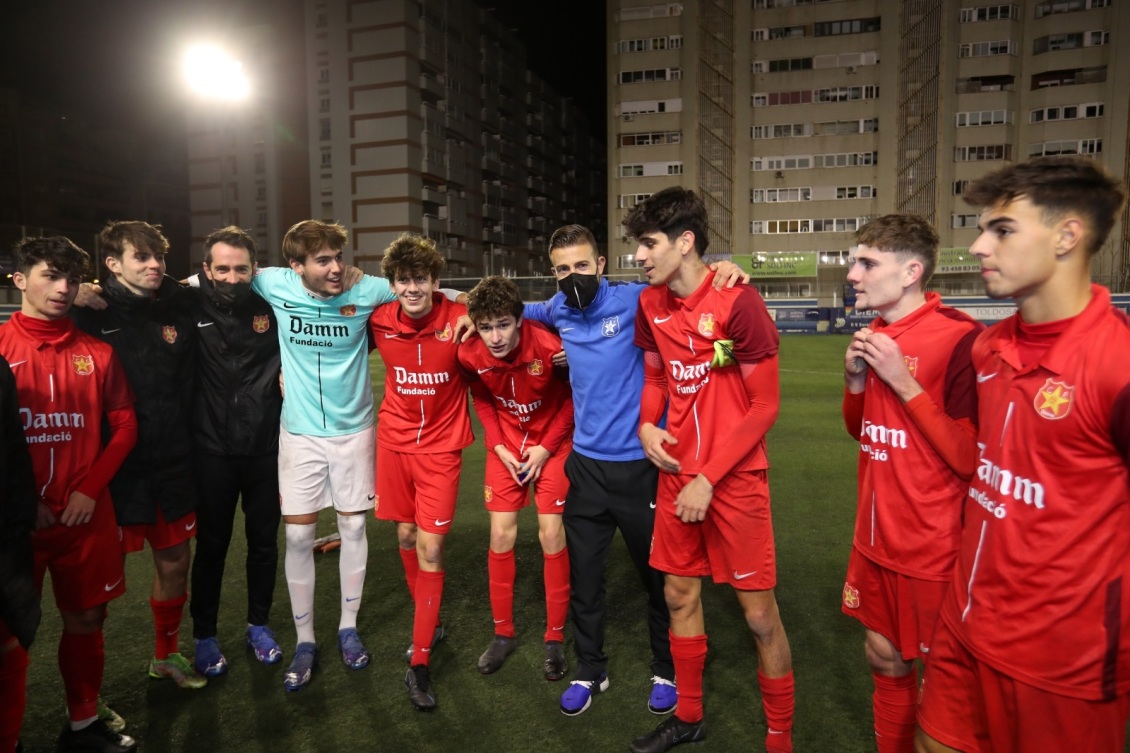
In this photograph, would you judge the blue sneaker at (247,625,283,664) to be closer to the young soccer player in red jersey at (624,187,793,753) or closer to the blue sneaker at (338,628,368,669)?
the blue sneaker at (338,628,368,669)

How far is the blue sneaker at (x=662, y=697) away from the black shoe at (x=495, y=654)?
86 centimetres

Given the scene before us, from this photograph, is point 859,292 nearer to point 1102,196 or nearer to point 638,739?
point 1102,196

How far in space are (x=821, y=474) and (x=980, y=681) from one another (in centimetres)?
622

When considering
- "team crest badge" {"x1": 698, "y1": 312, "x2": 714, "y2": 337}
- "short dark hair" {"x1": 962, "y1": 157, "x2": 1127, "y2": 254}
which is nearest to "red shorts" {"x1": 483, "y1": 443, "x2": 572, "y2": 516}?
"team crest badge" {"x1": 698, "y1": 312, "x2": 714, "y2": 337}

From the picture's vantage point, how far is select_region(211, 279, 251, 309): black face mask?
12.6ft

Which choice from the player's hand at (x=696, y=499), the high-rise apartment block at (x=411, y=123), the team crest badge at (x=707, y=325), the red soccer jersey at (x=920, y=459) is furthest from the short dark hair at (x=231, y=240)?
the high-rise apartment block at (x=411, y=123)

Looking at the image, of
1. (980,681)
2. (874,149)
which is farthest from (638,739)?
(874,149)

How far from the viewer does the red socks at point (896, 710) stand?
8.63 ft

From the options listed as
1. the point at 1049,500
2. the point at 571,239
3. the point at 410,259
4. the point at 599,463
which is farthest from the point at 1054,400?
the point at 410,259

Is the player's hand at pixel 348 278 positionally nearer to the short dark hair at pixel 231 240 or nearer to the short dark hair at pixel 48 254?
the short dark hair at pixel 231 240

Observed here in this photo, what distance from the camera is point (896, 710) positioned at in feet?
8.68

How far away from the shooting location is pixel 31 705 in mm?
3504

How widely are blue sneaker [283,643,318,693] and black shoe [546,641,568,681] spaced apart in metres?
1.24

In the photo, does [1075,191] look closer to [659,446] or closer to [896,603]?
[896,603]
